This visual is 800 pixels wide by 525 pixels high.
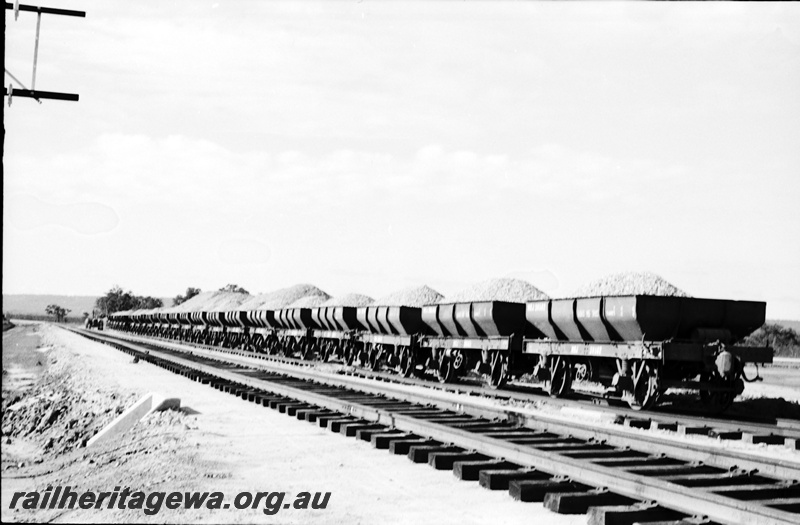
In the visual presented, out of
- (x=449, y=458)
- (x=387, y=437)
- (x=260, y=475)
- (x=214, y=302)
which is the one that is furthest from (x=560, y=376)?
(x=214, y=302)

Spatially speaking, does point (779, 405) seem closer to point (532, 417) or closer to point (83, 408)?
point (532, 417)

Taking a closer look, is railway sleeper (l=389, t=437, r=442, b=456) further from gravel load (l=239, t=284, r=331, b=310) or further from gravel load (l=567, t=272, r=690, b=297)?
gravel load (l=239, t=284, r=331, b=310)

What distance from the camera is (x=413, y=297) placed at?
38219 mm

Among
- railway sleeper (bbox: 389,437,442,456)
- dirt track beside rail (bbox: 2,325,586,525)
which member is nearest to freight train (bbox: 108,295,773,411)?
railway sleeper (bbox: 389,437,442,456)

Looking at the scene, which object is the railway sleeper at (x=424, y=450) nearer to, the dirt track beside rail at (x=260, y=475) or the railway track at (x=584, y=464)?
the railway track at (x=584, y=464)

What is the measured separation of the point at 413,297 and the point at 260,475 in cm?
3068

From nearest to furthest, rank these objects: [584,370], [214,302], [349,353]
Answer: [584,370], [349,353], [214,302]

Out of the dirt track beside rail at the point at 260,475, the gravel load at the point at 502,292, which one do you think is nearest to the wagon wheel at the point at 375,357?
the gravel load at the point at 502,292

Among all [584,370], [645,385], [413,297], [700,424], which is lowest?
[700,424]

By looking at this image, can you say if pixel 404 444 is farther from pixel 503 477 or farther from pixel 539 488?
pixel 539 488

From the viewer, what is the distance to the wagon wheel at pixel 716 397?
13562mm

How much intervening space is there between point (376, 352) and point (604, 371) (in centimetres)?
1135

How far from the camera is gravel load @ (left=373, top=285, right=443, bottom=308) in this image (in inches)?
1479

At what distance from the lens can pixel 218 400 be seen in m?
15.1
